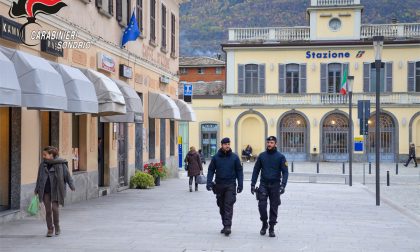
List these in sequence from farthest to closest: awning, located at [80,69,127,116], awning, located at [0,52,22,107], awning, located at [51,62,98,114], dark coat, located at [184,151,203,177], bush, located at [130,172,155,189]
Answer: bush, located at [130,172,155,189] → dark coat, located at [184,151,203,177] → awning, located at [80,69,127,116] → awning, located at [51,62,98,114] → awning, located at [0,52,22,107]

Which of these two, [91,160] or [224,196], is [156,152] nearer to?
[91,160]

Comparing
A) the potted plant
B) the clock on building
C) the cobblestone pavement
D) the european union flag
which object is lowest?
the cobblestone pavement

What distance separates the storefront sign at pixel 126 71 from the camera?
21109mm

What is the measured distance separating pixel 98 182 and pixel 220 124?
31.6m

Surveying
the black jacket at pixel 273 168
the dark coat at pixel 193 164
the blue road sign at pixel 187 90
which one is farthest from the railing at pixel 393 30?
the black jacket at pixel 273 168

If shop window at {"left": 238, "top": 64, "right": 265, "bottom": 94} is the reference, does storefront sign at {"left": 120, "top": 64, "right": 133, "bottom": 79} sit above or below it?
below

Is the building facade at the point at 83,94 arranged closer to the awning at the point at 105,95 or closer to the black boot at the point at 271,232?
the awning at the point at 105,95

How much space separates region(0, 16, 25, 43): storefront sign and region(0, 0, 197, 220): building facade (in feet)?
0.07

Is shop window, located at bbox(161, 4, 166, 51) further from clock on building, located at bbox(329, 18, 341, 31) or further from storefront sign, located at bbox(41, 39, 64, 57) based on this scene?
clock on building, located at bbox(329, 18, 341, 31)

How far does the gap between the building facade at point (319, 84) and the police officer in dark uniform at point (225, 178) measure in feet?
122

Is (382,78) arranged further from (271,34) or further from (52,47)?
(52,47)

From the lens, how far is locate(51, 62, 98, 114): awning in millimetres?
14266

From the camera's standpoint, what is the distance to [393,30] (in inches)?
1932

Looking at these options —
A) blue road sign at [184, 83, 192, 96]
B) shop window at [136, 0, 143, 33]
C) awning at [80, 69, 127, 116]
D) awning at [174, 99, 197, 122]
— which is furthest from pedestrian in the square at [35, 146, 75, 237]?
blue road sign at [184, 83, 192, 96]
